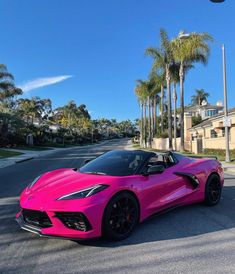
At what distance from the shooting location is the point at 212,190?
25.5 ft

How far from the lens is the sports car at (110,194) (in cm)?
490

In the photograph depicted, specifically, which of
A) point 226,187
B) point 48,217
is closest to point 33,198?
point 48,217

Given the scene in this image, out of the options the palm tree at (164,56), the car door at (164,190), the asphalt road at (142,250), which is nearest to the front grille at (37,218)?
the asphalt road at (142,250)

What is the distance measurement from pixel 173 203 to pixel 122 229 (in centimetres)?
152

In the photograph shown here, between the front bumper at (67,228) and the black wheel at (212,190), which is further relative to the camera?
the black wheel at (212,190)

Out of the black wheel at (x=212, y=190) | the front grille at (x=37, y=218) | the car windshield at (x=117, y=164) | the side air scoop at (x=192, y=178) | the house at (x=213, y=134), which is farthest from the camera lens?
the house at (x=213, y=134)

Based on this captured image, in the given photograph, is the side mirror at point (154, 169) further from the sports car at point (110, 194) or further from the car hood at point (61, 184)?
the car hood at point (61, 184)

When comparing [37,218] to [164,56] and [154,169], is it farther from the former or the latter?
[164,56]

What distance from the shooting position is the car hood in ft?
17.2

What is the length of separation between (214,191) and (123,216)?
10.4ft

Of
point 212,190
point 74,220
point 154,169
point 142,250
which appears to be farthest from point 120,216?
point 212,190

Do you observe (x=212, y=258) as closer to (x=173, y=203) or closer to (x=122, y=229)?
(x=122, y=229)

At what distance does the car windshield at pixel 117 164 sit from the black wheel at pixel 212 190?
6.00ft

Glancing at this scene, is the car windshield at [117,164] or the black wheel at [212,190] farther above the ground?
the car windshield at [117,164]
